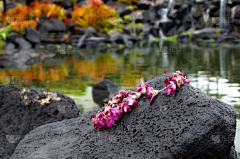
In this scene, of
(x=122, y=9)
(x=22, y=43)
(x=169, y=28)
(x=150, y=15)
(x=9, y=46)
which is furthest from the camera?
(x=122, y=9)

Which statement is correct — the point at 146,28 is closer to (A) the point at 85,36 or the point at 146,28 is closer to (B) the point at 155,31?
(B) the point at 155,31

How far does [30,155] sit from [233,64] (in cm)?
746

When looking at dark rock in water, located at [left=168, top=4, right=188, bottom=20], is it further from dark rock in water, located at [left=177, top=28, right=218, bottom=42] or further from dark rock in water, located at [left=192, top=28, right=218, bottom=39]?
dark rock in water, located at [left=192, top=28, right=218, bottom=39]

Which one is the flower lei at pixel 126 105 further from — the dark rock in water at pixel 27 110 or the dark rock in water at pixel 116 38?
the dark rock in water at pixel 116 38

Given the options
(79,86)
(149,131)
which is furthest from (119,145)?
(79,86)

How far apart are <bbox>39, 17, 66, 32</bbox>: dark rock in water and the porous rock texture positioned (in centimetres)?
1678

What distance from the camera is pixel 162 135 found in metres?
1.85

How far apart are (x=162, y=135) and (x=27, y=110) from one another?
1.67m

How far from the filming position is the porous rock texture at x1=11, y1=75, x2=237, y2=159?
1.75 m

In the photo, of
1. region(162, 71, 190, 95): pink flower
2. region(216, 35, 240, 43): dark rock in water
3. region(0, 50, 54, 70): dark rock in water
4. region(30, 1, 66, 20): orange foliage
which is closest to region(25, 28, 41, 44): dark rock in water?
region(30, 1, 66, 20): orange foliage

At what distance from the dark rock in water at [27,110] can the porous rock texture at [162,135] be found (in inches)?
23.3

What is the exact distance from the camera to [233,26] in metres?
18.5

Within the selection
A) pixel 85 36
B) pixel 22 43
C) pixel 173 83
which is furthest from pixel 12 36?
pixel 173 83

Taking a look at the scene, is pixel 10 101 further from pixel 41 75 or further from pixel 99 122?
pixel 41 75
